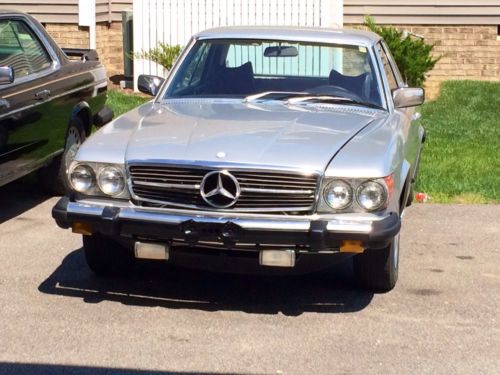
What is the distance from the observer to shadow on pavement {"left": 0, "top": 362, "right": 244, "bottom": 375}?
493cm

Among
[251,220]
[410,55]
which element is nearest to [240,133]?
[251,220]

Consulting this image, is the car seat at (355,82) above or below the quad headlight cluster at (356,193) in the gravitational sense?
above

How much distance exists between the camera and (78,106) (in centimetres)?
891

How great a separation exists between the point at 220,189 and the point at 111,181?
0.66 metres

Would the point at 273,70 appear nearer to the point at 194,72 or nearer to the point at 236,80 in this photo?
the point at 236,80

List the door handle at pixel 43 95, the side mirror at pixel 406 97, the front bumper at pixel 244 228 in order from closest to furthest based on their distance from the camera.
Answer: the front bumper at pixel 244 228
the side mirror at pixel 406 97
the door handle at pixel 43 95

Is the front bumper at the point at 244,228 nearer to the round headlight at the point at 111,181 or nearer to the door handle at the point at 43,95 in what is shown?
the round headlight at the point at 111,181

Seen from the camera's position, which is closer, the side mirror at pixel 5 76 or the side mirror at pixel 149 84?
the side mirror at pixel 5 76

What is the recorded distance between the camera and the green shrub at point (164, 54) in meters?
14.3

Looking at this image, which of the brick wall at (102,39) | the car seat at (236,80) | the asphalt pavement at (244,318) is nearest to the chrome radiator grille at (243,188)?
the asphalt pavement at (244,318)

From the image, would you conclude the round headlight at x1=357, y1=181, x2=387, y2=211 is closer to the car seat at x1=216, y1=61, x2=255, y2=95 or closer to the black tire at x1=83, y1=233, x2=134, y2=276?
the black tire at x1=83, y1=233, x2=134, y2=276

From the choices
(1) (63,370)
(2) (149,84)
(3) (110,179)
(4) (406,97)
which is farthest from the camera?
(2) (149,84)

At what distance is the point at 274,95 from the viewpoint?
23.0 feet

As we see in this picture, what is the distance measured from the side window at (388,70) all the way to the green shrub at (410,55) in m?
6.70
